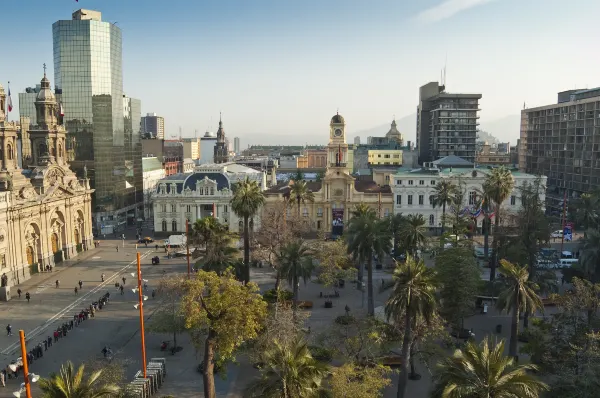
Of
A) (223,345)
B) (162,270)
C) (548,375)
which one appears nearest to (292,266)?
(223,345)

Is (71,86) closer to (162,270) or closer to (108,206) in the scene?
(108,206)

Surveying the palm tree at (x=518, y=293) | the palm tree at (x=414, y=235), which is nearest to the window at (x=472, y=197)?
the palm tree at (x=414, y=235)

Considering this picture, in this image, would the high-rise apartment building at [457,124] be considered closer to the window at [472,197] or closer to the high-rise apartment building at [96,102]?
the window at [472,197]

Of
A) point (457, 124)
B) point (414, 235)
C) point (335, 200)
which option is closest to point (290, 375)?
point (414, 235)

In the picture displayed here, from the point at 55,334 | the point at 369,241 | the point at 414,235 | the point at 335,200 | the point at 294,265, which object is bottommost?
the point at 55,334

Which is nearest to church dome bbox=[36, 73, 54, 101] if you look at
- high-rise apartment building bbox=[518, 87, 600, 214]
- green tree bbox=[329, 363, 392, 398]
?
green tree bbox=[329, 363, 392, 398]

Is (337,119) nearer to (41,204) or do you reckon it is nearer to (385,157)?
(41,204)
